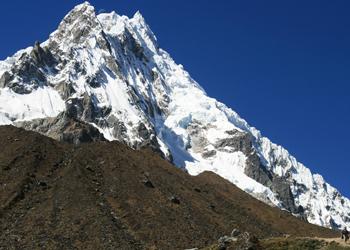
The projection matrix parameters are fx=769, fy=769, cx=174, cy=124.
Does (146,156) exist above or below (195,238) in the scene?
above

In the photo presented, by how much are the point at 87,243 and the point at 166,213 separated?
764 inches

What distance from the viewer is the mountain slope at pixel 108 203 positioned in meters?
109

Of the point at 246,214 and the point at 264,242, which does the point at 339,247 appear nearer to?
the point at 264,242

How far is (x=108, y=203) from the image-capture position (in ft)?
399

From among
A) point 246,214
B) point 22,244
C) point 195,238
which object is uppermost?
point 246,214

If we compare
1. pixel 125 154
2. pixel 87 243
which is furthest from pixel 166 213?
pixel 125 154

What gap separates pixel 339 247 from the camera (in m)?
70.0

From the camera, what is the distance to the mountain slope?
10875 cm

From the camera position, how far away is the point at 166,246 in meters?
109

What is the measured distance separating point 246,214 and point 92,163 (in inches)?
1148

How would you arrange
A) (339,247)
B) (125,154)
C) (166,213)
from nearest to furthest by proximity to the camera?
(339,247) < (166,213) < (125,154)

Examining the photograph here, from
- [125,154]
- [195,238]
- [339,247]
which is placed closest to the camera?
[339,247]

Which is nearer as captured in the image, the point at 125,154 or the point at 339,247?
the point at 339,247

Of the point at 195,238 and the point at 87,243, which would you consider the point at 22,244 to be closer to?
the point at 87,243
